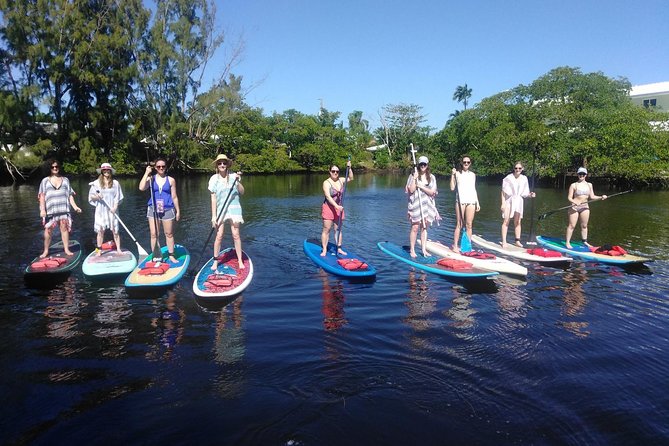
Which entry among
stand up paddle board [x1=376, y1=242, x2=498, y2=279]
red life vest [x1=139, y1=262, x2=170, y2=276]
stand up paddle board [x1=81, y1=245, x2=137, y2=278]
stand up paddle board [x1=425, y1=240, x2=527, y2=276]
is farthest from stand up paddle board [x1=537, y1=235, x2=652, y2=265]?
stand up paddle board [x1=81, y1=245, x2=137, y2=278]

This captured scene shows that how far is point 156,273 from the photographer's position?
8.36 metres

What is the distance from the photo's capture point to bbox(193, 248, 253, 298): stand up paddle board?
298 inches

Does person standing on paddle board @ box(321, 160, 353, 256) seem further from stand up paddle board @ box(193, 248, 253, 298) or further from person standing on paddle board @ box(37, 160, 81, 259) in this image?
person standing on paddle board @ box(37, 160, 81, 259)

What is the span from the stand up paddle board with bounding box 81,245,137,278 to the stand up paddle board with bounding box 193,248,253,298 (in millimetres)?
1751

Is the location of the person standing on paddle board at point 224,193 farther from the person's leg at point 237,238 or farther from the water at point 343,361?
the water at point 343,361

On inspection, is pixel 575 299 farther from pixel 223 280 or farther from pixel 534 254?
pixel 223 280

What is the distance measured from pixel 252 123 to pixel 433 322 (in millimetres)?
→ 60596

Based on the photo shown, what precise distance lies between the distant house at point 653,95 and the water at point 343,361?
175ft

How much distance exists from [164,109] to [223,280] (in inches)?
1640

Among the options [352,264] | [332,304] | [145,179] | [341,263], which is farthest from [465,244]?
[145,179]

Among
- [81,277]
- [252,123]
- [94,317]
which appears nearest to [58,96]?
[252,123]

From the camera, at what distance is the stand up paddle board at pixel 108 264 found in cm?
873

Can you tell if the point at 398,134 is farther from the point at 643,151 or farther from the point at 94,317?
the point at 94,317

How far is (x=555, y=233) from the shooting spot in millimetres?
15258
